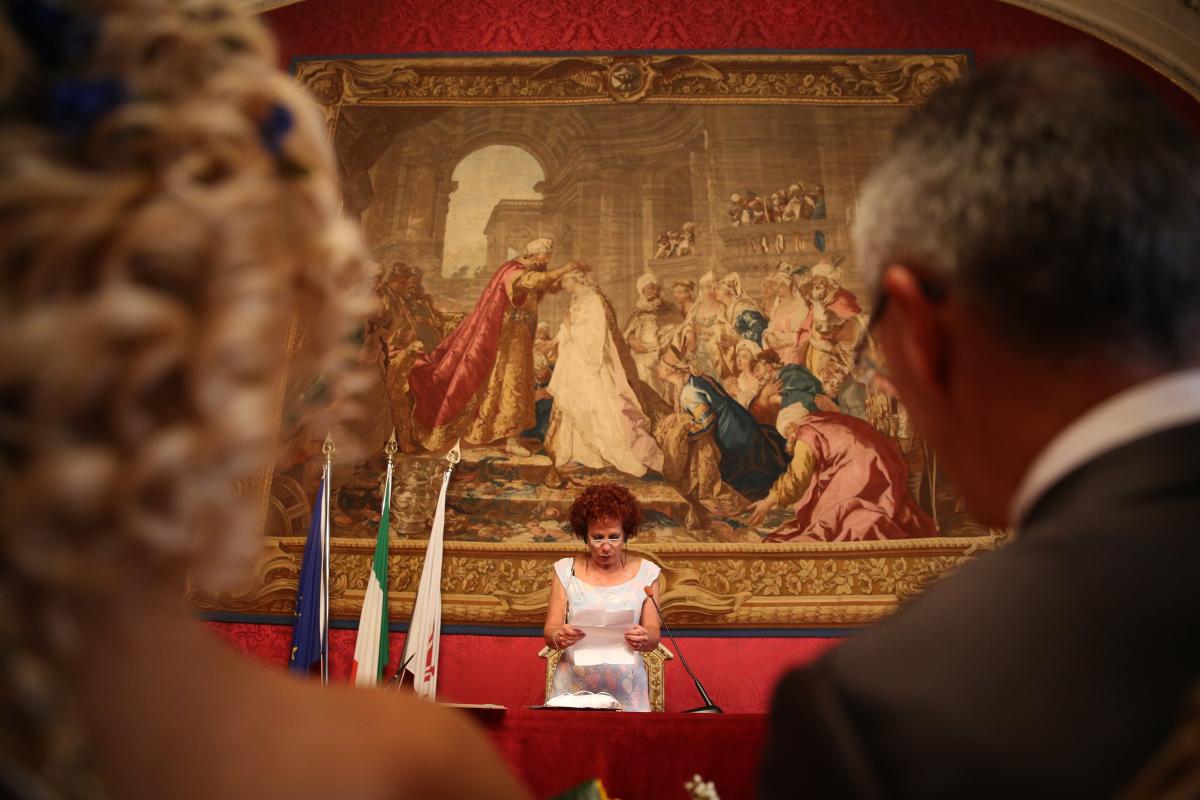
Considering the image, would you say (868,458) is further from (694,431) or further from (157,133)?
(157,133)

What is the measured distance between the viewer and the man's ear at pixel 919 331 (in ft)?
3.78

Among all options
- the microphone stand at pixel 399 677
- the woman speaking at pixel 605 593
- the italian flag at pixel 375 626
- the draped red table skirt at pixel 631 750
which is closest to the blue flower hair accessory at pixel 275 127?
the draped red table skirt at pixel 631 750

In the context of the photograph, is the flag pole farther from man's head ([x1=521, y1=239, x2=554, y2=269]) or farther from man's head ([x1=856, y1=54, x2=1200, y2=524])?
man's head ([x1=856, y1=54, x2=1200, y2=524])

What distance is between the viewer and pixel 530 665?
616 cm

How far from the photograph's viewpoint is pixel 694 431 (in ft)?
22.3

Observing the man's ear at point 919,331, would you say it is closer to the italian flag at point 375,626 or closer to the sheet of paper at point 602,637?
the sheet of paper at point 602,637

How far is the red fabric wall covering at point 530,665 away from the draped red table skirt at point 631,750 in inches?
106

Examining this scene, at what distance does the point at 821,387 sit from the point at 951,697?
6335 mm

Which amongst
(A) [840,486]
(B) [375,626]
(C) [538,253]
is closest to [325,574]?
(B) [375,626]

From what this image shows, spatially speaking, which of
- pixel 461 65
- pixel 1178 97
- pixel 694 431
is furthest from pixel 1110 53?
pixel 461 65

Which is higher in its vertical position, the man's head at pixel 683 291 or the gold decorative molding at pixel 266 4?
the gold decorative molding at pixel 266 4

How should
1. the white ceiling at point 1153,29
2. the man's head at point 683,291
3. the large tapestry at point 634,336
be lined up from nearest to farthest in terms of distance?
the large tapestry at point 634,336
the man's head at point 683,291
the white ceiling at point 1153,29

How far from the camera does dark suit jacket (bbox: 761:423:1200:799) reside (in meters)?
0.72

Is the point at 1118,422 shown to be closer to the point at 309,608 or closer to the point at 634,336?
the point at 309,608
